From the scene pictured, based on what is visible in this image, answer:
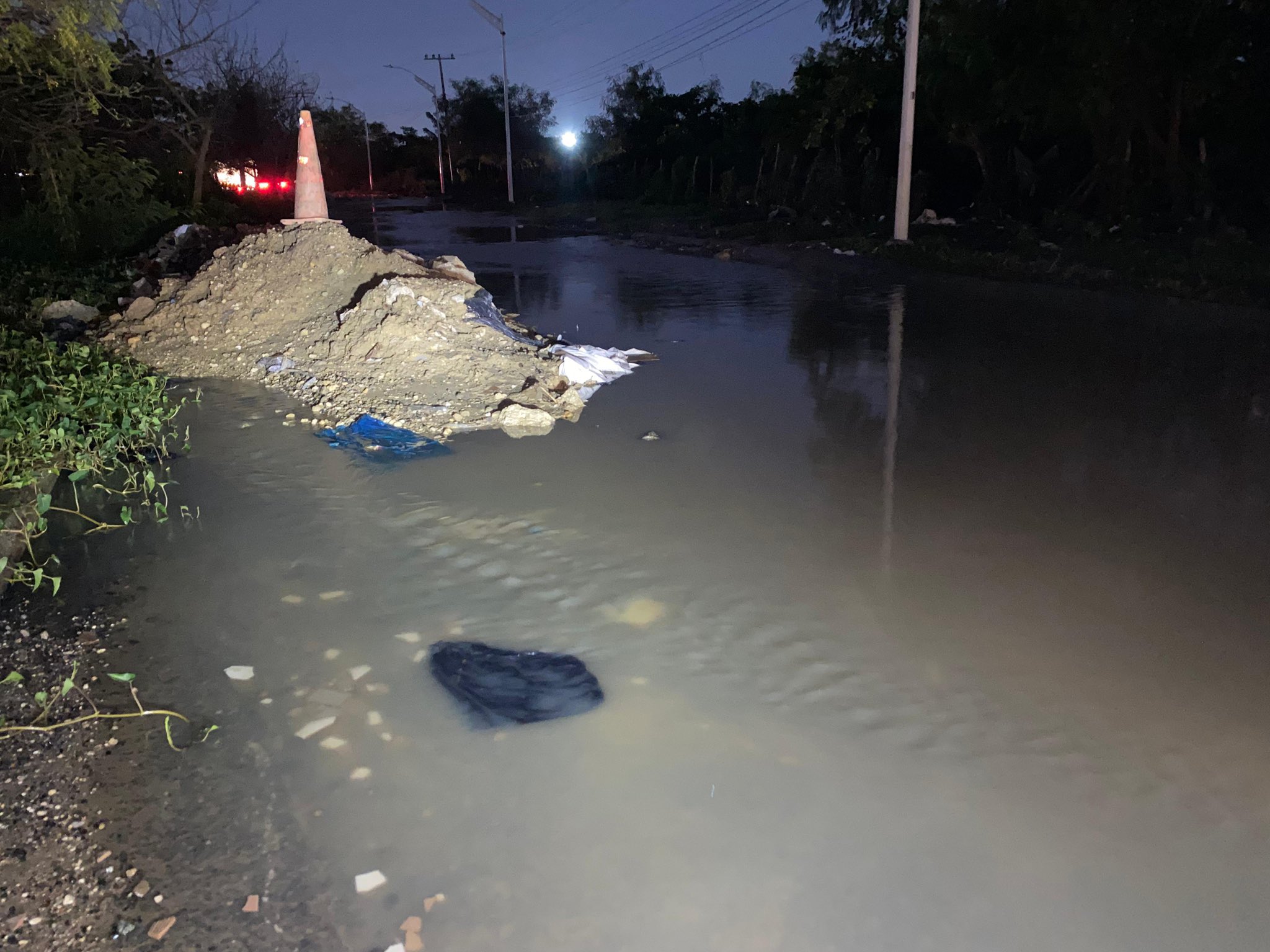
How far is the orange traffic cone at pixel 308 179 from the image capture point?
11461mm

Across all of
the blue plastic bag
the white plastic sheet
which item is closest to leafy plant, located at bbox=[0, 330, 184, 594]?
the blue plastic bag

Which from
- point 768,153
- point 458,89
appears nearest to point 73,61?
point 768,153

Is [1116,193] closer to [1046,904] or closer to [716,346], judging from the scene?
[716,346]

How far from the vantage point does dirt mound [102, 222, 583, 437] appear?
25.2 ft

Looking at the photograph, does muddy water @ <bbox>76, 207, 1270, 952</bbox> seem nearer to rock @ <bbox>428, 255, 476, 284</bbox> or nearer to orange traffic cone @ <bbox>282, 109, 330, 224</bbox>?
rock @ <bbox>428, 255, 476, 284</bbox>

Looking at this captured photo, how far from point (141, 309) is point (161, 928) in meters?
8.73

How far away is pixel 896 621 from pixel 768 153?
1189 inches

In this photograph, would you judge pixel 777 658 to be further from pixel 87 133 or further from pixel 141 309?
pixel 87 133

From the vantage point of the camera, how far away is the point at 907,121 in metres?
18.9

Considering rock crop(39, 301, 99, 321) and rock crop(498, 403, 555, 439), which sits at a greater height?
rock crop(39, 301, 99, 321)

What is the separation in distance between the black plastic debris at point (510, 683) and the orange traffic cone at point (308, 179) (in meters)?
8.88

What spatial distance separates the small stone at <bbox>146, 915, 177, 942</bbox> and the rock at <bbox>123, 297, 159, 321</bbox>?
847 cm

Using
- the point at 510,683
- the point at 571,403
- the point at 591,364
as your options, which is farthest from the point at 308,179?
the point at 510,683

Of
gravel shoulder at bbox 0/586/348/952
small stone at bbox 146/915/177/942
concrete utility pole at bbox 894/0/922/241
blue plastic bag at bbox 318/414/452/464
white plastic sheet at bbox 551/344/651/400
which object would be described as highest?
concrete utility pole at bbox 894/0/922/241
